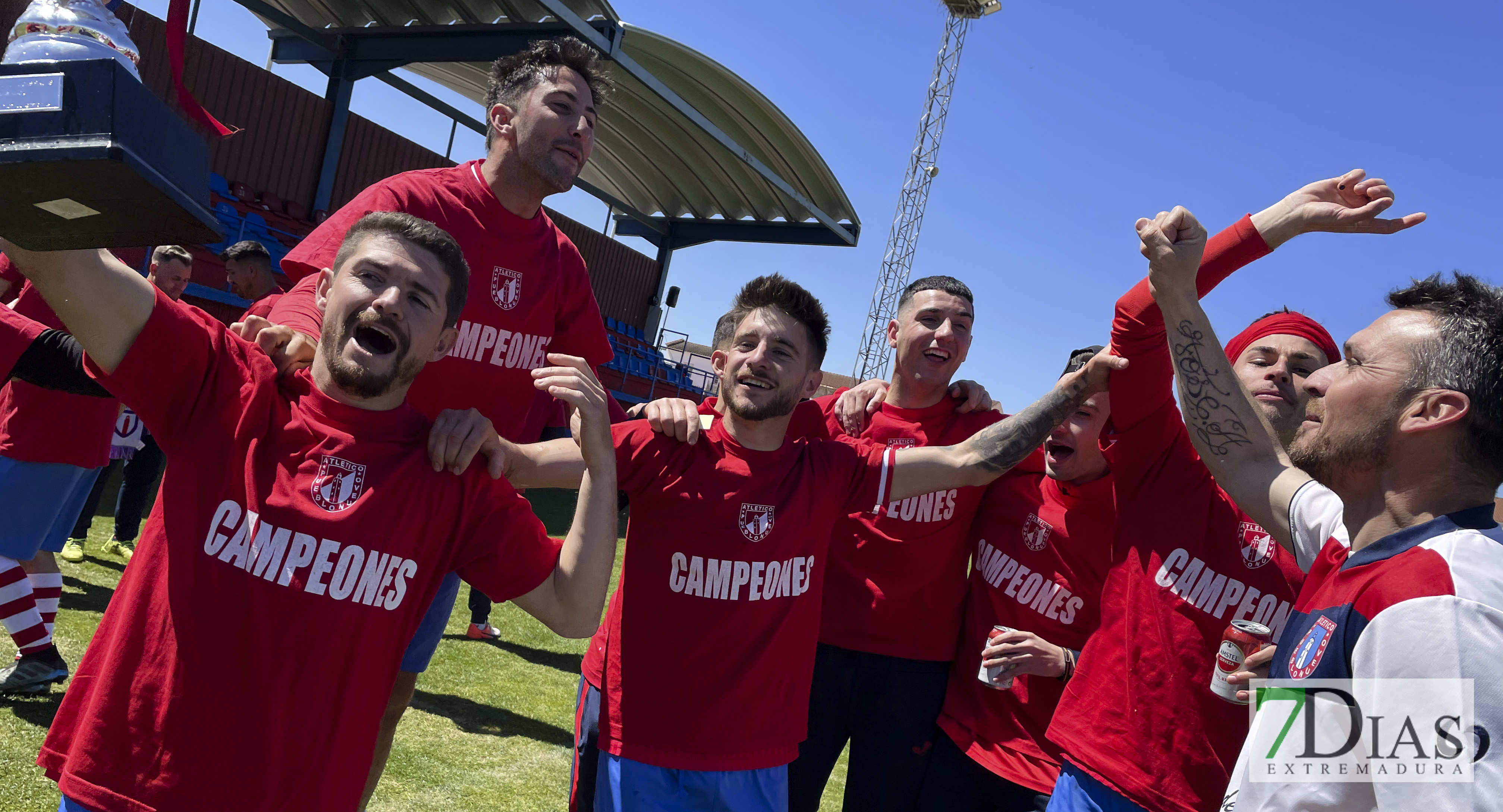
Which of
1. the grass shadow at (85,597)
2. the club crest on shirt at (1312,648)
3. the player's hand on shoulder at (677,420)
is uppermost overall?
the player's hand on shoulder at (677,420)

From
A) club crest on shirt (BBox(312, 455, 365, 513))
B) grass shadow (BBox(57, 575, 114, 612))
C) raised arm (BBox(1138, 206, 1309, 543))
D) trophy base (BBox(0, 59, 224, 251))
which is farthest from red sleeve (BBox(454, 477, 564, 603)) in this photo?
grass shadow (BBox(57, 575, 114, 612))

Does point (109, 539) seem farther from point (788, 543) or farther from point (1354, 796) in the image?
point (1354, 796)

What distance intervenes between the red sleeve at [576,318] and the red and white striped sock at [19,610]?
295 cm

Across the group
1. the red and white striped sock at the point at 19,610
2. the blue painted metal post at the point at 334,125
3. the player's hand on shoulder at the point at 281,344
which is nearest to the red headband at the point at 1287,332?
the player's hand on shoulder at the point at 281,344

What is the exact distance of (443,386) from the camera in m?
3.53

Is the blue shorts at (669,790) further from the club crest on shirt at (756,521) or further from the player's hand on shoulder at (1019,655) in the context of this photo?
the player's hand on shoulder at (1019,655)

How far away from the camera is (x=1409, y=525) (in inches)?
72.5

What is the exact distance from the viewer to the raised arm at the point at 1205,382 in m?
2.58

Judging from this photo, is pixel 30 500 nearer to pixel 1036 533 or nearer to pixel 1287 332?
pixel 1036 533

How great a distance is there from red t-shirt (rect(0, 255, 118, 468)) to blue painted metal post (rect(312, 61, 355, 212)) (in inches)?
539

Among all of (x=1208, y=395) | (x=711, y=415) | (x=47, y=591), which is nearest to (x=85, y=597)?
(x=47, y=591)

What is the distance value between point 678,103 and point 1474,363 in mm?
15995

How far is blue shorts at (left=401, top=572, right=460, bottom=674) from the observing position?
142 inches

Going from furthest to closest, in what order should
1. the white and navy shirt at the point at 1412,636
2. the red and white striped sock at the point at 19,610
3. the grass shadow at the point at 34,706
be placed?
the red and white striped sock at the point at 19,610
the grass shadow at the point at 34,706
the white and navy shirt at the point at 1412,636
